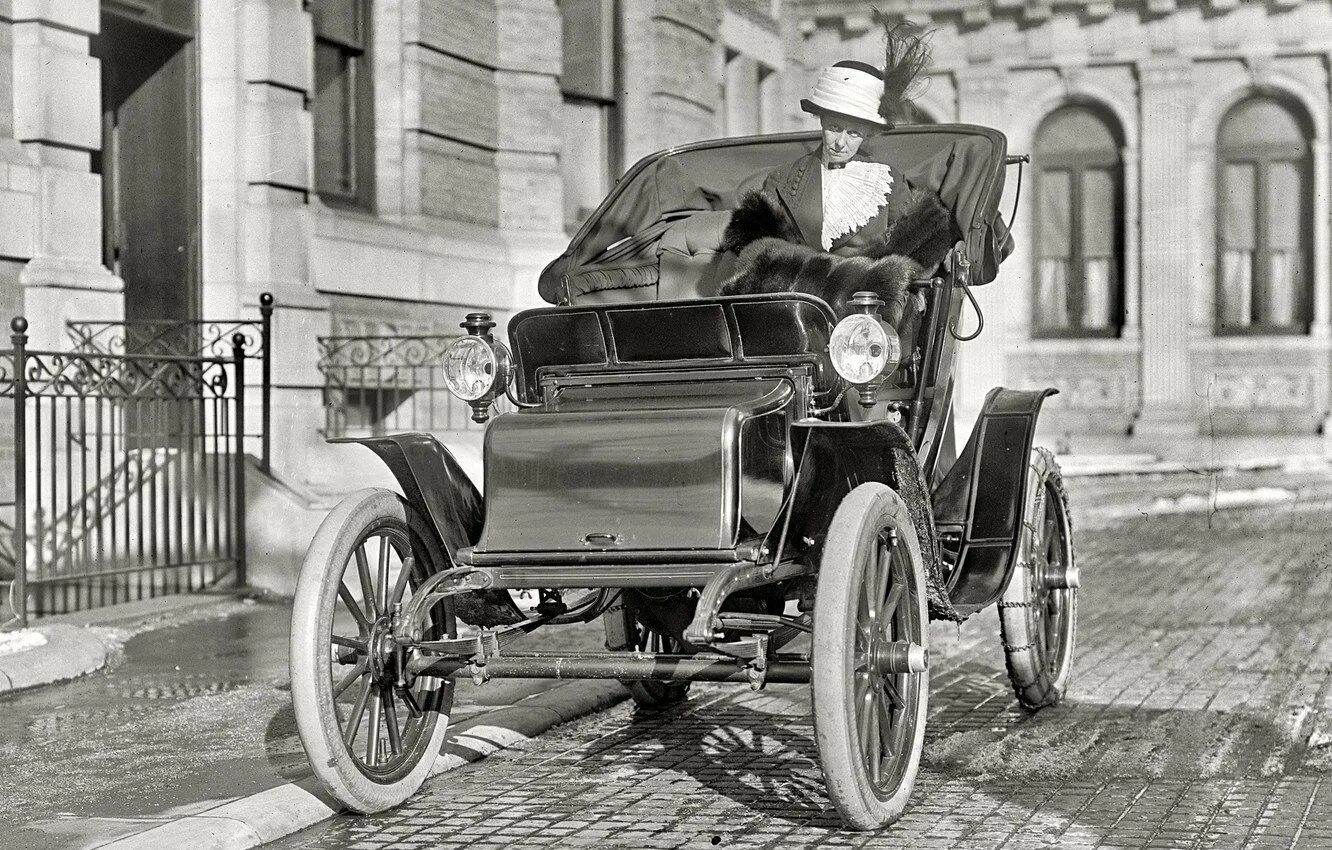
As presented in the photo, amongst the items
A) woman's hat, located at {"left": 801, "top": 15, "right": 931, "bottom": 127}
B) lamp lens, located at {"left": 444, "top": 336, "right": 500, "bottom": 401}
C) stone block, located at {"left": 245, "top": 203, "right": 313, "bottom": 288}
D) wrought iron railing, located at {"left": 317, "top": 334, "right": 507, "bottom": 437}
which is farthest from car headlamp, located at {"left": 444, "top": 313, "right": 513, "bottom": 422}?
stone block, located at {"left": 245, "top": 203, "right": 313, "bottom": 288}

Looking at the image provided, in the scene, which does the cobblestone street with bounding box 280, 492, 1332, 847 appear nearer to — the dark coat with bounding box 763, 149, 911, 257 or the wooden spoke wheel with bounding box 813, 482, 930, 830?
the wooden spoke wheel with bounding box 813, 482, 930, 830

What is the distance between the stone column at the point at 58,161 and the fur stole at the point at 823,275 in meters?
6.49

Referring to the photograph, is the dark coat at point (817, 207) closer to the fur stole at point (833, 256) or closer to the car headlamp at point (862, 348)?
the fur stole at point (833, 256)

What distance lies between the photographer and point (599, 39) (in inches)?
757

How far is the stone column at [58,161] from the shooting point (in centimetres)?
1155

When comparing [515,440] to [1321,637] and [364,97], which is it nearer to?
[1321,637]

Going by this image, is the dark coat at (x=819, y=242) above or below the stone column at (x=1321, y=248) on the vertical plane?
below

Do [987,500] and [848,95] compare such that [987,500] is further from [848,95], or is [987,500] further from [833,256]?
[848,95]

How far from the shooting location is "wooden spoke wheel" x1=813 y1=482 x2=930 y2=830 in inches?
201

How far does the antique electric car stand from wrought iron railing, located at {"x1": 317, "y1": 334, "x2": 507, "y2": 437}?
770cm

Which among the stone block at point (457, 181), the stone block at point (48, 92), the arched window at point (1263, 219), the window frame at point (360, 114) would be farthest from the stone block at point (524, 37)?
the arched window at point (1263, 219)

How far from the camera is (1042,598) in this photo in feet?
25.1

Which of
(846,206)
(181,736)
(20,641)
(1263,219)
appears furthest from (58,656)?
(1263,219)

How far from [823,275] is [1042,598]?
2033 millimetres
